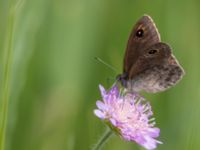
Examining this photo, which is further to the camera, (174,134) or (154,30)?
(174,134)

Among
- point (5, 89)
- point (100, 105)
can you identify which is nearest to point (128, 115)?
point (100, 105)

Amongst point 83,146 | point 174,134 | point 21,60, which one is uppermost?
point 21,60

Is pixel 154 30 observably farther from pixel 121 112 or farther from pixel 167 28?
pixel 167 28

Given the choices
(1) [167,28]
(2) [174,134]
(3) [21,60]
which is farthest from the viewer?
(1) [167,28]

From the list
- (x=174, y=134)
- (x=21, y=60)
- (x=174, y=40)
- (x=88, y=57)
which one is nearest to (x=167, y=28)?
(x=174, y=40)

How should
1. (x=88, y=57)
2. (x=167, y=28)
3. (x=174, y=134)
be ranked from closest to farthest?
(x=174, y=134)
(x=88, y=57)
(x=167, y=28)

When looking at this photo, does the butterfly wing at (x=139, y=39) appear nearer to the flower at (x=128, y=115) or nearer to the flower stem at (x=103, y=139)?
the flower at (x=128, y=115)

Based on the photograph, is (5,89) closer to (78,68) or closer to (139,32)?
(139,32)

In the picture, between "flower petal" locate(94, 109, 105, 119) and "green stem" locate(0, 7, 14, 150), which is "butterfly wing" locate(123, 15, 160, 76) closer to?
"flower petal" locate(94, 109, 105, 119)

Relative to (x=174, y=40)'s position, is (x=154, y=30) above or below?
above
